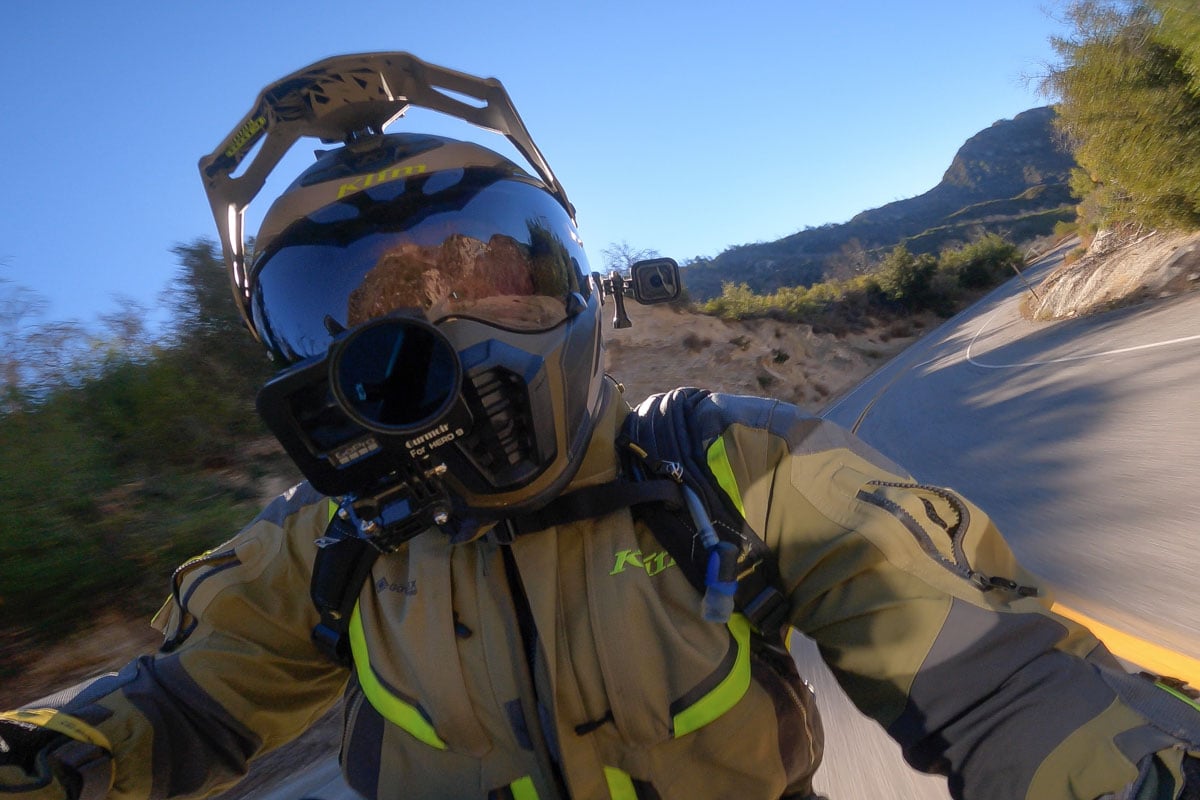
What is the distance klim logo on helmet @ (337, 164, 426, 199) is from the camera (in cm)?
150

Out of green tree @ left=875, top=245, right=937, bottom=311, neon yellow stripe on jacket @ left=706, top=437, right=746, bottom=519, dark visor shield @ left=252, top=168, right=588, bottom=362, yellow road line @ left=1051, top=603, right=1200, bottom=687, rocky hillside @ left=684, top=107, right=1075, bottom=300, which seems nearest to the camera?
neon yellow stripe on jacket @ left=706, top=437, right=746, bottom=519

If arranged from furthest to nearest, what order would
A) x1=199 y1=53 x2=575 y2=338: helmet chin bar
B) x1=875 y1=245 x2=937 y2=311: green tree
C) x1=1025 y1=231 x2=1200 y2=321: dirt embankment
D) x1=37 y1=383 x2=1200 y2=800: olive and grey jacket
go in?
x1=875 y1=245 x2=937 y2=311: green tree
x1=1025 y1=231 x2=1200 y2=321: dirt embankment
x1=199 y1=53 x2=575 y2=338: helmet chin bar
x1=37 y1=383 x2=1200 y2=800: olive and grey jacket

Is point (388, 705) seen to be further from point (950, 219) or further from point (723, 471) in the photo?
point (950, 219)

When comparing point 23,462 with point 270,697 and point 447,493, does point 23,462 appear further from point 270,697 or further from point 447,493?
point 447,493

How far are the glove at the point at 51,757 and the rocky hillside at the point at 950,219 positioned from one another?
5430 centimetres

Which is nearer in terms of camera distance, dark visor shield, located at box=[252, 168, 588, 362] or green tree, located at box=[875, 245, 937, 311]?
dark visor shield, located at box=[252, 168, 588, 362]

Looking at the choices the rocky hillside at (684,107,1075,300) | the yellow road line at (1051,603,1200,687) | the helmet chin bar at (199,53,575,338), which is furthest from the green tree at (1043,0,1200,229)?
the rocky hillside at (684,107,1075,300)

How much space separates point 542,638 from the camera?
3.88 ft

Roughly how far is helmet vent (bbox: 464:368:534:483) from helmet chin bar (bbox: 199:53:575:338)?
73cm

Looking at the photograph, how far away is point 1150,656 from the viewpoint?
2.27 meters

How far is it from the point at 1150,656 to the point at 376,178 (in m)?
2.93

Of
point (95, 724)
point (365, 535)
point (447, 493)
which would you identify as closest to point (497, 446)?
point (447, 493)

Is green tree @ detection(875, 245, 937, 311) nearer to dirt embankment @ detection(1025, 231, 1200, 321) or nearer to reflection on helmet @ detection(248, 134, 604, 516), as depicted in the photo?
dirt embankment @ detection(1025, 231, 1200, 321)

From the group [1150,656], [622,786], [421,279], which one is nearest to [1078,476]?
[1150,656]
